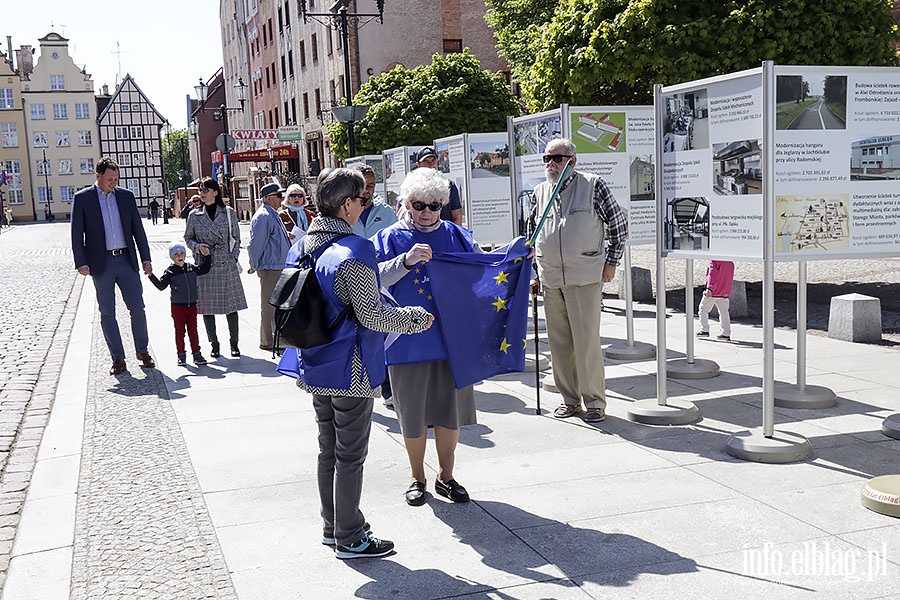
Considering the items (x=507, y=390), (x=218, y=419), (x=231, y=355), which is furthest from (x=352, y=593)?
(x=231, y=355)

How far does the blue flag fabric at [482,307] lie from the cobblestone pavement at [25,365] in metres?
2.53

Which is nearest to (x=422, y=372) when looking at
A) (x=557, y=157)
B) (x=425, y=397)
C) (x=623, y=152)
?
(x=425, y=397)

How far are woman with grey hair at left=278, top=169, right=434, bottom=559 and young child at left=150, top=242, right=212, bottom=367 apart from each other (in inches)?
237

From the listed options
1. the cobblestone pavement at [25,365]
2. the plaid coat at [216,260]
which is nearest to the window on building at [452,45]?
the cobblestone pavement at [25,365]

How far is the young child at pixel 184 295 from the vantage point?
10.4m

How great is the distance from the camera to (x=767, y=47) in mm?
13570

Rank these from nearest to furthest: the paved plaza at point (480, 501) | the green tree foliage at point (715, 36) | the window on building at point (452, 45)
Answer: the paved plaza at point (480, 501) < the green tree foliage at point (715, 36) < the window on building at point (452, 45)

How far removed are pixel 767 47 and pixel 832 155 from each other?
8.24 m

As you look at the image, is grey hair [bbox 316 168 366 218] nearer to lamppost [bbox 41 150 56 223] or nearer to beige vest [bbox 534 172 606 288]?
beige vest [bbox 534 172 606 288]

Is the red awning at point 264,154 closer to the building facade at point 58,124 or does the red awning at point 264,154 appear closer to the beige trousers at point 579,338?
the beige trousers at point 579,338

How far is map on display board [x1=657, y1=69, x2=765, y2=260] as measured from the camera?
5984 millimetres

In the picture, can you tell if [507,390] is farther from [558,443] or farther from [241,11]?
[241,11]

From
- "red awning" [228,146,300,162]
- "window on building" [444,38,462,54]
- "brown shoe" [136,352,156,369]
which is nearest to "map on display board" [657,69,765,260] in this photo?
"brown shoe" [136,352,156,369]

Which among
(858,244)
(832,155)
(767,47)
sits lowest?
(858,244)
